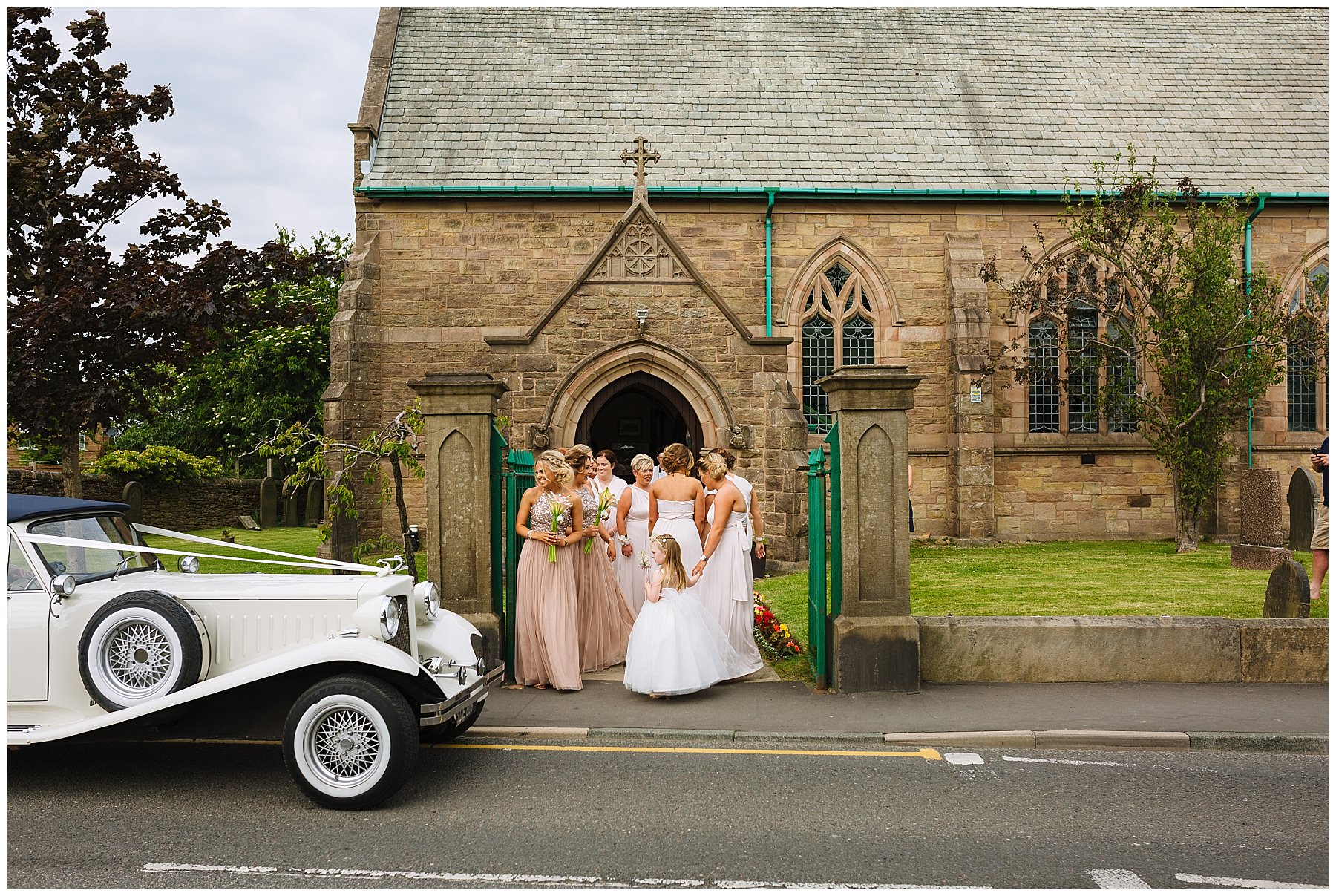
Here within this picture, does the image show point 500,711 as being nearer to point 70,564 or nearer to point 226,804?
point 226,804

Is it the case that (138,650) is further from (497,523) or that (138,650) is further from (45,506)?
(497,523)

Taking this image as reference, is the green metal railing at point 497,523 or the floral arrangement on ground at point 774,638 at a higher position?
the green metal railing at point 497,523

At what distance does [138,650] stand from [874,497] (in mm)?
5251

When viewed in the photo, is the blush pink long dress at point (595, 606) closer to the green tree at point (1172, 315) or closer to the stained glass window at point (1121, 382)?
the green tree at point (1172, 315)

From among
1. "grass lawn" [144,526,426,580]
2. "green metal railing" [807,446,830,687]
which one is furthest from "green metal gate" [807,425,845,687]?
"grass lawn" [144,526,426,580]

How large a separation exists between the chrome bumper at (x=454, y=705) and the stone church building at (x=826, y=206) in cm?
1039

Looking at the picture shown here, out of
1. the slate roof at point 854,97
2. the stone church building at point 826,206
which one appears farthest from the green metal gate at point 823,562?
the slate roof at point 854,97

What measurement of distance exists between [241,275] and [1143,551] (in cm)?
1666

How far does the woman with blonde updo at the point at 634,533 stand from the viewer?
9.44m

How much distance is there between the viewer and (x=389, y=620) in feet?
17.9

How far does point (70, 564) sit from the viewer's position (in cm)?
579

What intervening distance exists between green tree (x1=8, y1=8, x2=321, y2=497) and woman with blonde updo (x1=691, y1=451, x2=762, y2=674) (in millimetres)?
10880

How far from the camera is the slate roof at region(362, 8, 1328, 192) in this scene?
62.8ft

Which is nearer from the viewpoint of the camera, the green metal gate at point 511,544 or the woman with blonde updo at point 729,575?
the woman with blonde updo at point 729,575
